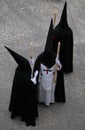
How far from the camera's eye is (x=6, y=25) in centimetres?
952

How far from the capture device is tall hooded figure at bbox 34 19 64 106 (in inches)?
256

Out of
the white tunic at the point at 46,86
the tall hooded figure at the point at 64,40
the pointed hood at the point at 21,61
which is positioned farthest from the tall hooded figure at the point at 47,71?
the tall hooded figure at the point at 64,40

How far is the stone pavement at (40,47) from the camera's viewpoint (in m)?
6.94

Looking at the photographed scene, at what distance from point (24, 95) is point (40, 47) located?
2.54 metres

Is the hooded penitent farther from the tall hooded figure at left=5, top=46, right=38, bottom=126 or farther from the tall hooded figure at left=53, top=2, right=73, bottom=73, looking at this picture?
the tall hooded figure at left=53, top=2, right=73, bottom=73

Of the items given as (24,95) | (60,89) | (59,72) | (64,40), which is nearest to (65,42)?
(64,40)

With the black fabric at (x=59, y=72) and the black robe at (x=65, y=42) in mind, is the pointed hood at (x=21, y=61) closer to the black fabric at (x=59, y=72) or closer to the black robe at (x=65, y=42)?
the black fabric at (x=59, y=72)

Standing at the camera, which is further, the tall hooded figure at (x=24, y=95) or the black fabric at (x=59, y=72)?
the black fabric at (x=59, y=72)

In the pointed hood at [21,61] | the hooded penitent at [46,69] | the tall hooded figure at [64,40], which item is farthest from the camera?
the tall hooded figure at [64,40]

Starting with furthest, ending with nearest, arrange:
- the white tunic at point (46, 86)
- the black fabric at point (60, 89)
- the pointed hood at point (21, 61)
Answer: the black fabric at point (60, 89)
the white tunic at point (46, 86)
the pointed hood at point (21, 61)

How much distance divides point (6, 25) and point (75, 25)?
6.34ft

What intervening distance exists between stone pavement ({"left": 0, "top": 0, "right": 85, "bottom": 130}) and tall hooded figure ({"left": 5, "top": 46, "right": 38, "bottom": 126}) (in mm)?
208

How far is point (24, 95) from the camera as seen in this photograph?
646 cm

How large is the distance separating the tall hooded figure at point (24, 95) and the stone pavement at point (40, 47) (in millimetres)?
208
